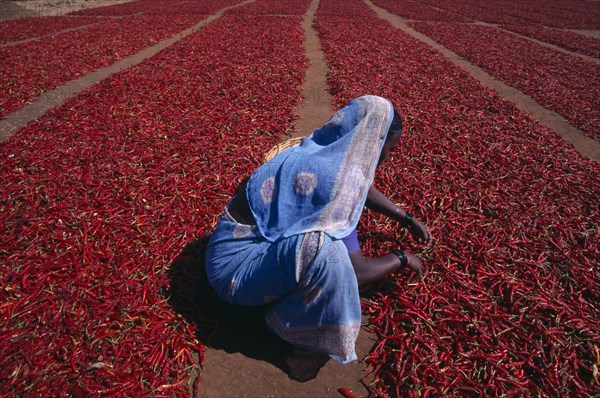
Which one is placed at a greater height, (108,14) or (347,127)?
(347,127)

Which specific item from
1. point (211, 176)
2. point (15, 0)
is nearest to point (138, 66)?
point (211, 176)

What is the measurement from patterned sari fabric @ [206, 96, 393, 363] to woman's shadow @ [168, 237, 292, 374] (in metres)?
0.35

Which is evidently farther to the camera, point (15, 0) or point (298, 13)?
point (15, 0)

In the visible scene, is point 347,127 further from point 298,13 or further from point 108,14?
point 108,14

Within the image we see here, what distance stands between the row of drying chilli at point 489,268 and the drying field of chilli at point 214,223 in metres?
0.02

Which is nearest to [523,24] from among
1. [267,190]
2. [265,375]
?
[267,190]

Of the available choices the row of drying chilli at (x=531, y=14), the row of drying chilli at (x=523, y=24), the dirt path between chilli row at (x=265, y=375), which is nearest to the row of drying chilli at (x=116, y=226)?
the dirt path between chilli row at (x=265, y=375)

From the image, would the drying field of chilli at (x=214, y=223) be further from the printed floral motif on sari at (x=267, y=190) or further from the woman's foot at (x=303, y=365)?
the printed floral motif on sari at (x=267, y=190)

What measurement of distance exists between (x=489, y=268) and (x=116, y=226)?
12.7 feet

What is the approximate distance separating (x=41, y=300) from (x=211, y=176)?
242 centimetres

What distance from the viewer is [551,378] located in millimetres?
2506

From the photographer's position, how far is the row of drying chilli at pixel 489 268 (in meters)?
2.57

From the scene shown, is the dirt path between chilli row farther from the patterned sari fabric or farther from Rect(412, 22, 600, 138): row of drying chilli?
Rect(412, 22, 600, 138): row of drying chilli

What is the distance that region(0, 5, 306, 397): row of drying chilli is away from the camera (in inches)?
98.0
